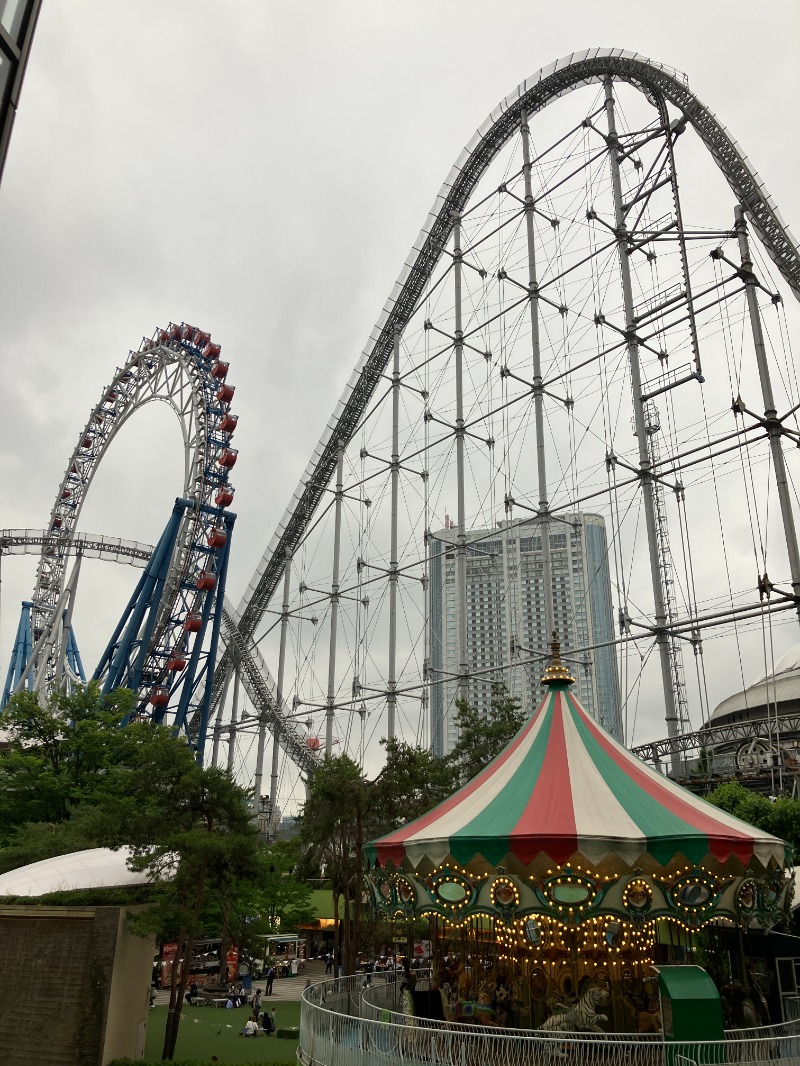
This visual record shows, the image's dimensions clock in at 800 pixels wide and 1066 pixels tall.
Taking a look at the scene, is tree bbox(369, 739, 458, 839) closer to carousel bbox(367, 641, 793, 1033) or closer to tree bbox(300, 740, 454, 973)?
tree bbox(300, 740, 454, 973)

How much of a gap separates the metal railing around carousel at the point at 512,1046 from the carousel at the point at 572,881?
88cm

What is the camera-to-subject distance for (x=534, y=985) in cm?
898

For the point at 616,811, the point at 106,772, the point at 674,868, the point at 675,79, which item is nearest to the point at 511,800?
the point at 616,811

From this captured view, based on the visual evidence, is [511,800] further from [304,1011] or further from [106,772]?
[106,772]

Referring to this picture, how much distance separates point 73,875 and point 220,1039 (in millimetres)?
4801

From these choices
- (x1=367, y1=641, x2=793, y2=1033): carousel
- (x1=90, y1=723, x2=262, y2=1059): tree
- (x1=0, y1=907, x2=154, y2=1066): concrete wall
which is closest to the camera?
(x1=367, y1=641, x2=793, y2=1033): carousel

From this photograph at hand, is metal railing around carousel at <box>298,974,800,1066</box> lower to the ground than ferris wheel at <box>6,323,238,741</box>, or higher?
lower

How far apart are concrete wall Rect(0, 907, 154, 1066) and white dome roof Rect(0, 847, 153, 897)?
888 mm

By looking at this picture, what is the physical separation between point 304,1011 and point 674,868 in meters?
4.23

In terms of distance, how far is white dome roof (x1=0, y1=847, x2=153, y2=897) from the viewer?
1376cm

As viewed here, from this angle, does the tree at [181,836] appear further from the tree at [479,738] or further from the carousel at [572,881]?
the tree at [479,738]

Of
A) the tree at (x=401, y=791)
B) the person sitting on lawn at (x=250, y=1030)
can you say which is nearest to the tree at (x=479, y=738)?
the tree at (x=401, y=791)

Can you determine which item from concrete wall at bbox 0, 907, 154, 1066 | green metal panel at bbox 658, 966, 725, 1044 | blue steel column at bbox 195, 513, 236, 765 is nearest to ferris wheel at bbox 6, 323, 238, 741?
blue steel column at bbox 195, 513, 236, 765

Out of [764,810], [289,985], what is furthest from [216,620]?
[764,810]
